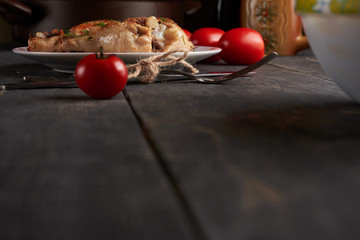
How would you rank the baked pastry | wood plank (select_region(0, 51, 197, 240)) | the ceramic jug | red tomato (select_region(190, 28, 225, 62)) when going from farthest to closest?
the ceramic jug < red tomato (select_region(190, 28, 225, 62)) < the baked pastry < wood plank (select_region(0, 51, 197, 240))

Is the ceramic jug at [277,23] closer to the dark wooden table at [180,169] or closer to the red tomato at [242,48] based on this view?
the red tomato at [242,48]

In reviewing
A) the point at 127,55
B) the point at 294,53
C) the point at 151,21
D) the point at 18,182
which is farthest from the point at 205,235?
the point at 294,53

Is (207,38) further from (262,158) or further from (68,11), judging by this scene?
(262,158)

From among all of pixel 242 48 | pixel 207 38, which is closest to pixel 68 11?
pixel 207 38

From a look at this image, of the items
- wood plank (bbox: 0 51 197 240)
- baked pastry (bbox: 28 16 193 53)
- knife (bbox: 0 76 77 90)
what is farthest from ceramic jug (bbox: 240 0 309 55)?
wood plank (bbox: 0 51 197 240)

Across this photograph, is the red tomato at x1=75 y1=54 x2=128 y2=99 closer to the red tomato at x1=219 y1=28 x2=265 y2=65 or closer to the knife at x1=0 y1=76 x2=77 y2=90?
the knife at x1=0 y1=76 x2=77 y2=90

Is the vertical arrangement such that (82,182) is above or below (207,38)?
above

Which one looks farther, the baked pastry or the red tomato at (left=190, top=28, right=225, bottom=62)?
the red tomato at (left=190, top=28, right=225, bottom=62)
